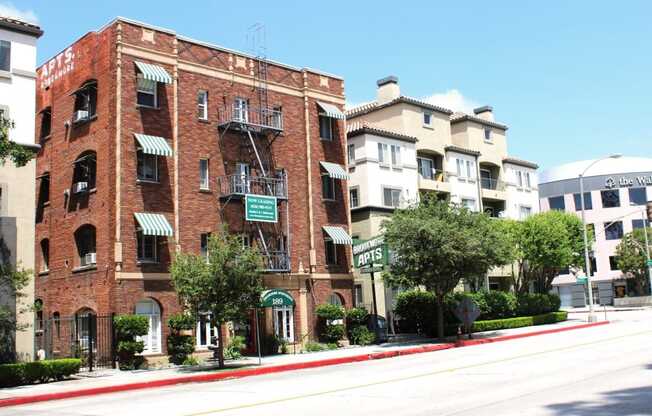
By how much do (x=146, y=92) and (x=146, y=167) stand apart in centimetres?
340

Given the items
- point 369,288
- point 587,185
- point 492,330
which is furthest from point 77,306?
point 587,185

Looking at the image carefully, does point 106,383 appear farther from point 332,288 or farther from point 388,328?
point 388,328

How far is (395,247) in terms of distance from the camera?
113 feet

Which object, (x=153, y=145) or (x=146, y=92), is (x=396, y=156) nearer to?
(x=146, y=92)

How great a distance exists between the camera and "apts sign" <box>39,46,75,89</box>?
113 feet

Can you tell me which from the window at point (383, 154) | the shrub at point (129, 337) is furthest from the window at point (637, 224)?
the shrub at point (129, 337)

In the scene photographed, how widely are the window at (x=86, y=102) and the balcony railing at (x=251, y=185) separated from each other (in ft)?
21.5

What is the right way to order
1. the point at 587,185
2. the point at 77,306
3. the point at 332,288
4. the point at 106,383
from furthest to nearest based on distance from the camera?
the point at 587,185 → the point at 332,288 → the point at 77,306 → the point at 106,383

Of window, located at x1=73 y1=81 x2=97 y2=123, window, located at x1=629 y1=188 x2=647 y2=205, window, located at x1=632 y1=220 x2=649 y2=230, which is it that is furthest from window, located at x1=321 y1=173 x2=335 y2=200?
window, located at x1=629 y1=188 x2=647 y2=205

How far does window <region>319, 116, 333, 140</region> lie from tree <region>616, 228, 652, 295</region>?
154ft

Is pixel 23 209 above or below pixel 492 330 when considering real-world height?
above

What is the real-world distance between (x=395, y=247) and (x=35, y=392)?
18.3 m

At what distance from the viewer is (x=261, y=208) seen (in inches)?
1342

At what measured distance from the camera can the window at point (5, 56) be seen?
27.3 m
